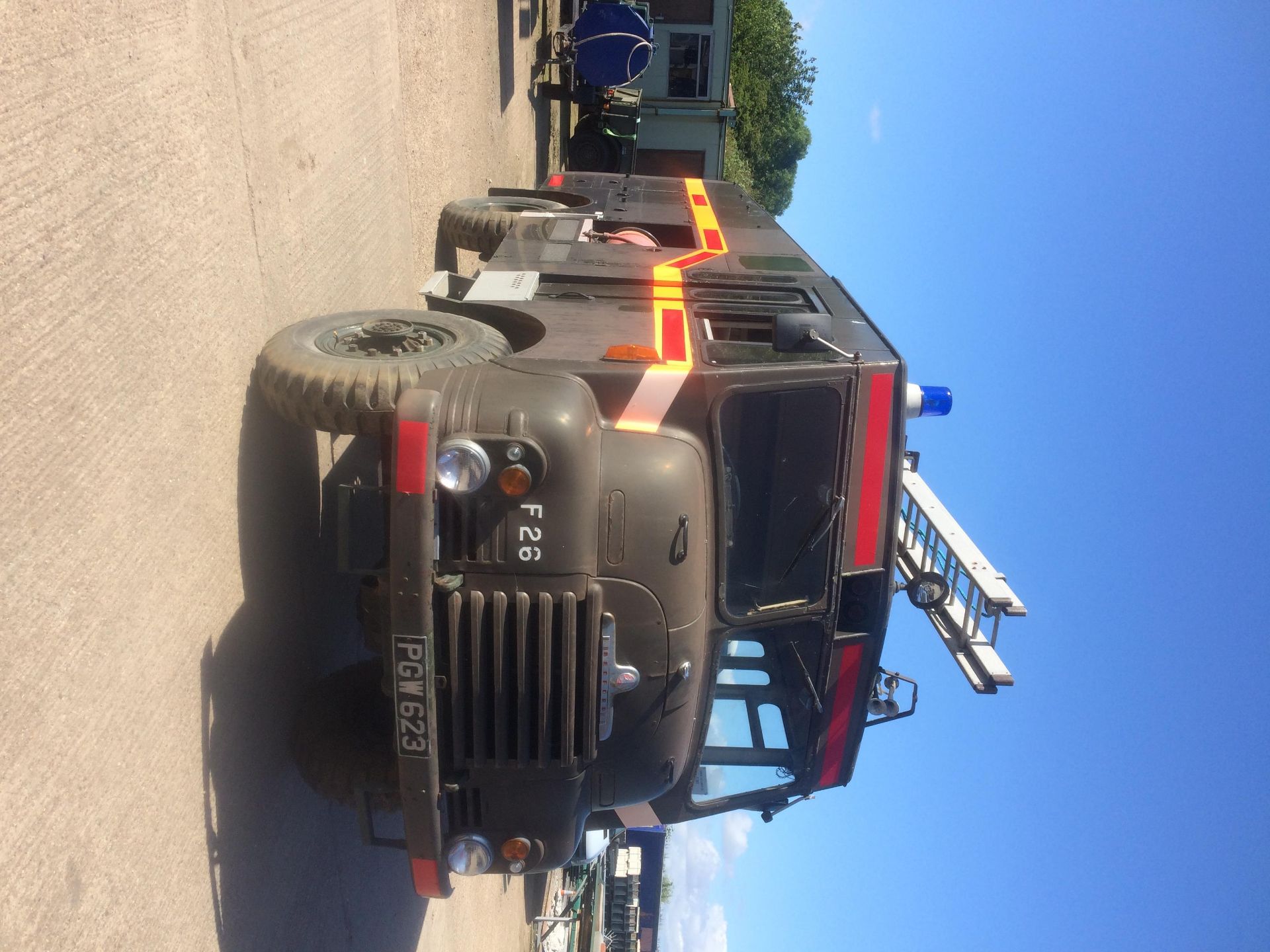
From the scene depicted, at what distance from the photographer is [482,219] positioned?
6.62m

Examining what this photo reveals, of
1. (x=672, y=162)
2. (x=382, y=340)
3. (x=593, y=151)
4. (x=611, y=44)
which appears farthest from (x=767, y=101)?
(x=382, y=340)

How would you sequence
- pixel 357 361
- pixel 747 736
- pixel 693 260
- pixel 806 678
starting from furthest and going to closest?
pixel 693 260
pixel 747 736
pixel 806 678
pixel 357 361

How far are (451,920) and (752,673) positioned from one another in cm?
434

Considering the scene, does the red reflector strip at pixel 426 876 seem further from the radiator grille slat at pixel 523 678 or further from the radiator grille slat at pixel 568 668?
the radiator grille slat at pixel 568 668

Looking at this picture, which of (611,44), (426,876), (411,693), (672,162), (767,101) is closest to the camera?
(411,693)

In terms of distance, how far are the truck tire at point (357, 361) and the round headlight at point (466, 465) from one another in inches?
13.2

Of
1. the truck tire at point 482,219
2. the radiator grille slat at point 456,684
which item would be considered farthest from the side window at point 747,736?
the truck tire at point 482,219

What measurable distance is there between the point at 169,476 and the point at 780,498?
2331 mm

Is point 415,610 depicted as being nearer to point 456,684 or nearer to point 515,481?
point 456,684

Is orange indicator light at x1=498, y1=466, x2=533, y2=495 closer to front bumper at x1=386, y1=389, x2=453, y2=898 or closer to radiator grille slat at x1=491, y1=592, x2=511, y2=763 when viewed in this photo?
front bumper at x1=386, y1=389, x2=453, y2=898

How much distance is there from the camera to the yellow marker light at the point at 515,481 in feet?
9.76

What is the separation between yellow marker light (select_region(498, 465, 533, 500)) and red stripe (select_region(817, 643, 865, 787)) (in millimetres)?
1736

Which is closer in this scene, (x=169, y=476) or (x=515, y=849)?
(x=169, y=476)

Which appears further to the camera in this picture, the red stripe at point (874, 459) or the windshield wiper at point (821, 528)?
the red stripe at point (874, 459)
